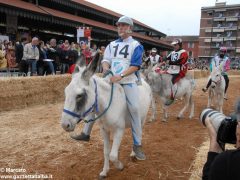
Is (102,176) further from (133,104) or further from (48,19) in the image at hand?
(48,19)

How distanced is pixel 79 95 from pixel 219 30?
97.8 meters

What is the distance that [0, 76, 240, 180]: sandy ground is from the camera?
5.39 meters

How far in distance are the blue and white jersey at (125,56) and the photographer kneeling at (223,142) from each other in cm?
239

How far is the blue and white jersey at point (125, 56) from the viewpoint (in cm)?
516

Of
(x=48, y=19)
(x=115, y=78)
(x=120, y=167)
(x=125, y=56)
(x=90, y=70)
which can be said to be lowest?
(x=120, y=167)

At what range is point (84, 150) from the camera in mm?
6488

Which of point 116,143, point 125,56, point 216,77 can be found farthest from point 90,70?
point 216,77

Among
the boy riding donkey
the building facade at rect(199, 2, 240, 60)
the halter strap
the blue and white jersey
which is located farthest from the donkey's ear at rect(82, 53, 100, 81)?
the building facade at rect(199, 2, 240, 60)

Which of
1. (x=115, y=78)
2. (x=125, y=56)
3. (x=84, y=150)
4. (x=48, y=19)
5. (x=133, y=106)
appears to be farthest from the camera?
(x=48, y=19)

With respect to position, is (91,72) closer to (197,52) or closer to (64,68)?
(64,68)

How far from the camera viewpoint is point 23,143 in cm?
679

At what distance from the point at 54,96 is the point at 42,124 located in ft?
15.4

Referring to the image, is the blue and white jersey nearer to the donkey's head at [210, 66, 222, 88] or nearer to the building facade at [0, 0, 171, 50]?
the donkey's head at [210, 66, 222, 88]

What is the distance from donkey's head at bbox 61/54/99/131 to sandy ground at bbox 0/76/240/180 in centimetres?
152
